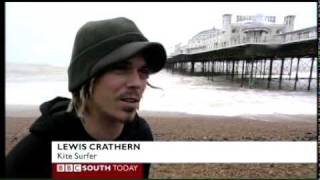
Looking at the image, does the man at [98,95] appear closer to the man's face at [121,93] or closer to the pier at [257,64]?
the man's face at [121,93]

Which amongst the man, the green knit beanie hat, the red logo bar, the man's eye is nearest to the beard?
the man

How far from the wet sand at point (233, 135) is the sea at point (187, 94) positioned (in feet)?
0.37

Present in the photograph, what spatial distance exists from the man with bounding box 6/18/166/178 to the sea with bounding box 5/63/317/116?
1.33 m

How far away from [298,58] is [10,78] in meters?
3.08

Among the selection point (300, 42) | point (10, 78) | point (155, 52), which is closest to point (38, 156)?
point (155, 52)

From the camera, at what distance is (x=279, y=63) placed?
502cm

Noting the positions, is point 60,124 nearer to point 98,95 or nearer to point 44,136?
point 44,136

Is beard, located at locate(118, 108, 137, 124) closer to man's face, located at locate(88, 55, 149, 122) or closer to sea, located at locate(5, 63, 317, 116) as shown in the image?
man's face, located at locate(88, 55, 149, 122)

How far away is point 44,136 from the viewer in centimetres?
238

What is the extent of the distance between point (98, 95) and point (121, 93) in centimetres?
15

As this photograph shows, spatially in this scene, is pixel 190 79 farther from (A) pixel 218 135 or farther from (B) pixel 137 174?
(B) pixel 137 174

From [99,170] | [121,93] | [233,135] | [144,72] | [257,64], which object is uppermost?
[144,72]

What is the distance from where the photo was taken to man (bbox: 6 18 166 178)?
2.19 metres

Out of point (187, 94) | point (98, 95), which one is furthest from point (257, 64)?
point (98, 95)
